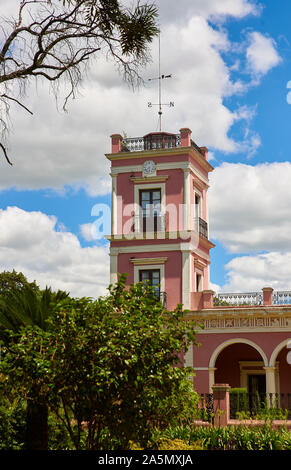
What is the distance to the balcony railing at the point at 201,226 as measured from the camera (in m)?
25.3

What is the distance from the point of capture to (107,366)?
27.8 feet

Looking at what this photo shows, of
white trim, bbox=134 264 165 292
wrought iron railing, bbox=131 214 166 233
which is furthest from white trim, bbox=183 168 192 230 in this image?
white trim, bbox=134 264 165 292

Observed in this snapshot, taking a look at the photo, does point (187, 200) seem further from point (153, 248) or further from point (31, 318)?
point (31, 318)

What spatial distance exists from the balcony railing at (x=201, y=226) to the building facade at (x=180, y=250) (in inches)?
1.6

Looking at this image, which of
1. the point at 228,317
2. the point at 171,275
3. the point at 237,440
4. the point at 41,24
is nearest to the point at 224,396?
the point at 237,440

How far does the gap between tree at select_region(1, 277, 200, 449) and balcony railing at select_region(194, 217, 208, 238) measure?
16091 mm

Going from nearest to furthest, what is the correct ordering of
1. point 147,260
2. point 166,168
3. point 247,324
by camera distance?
point 247,324 → point 147,260 → point 166,168

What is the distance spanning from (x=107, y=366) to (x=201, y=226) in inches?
693

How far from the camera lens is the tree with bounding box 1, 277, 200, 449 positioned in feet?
28.1

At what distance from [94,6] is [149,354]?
4.94 meters

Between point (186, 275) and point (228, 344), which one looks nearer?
point (228, 344)

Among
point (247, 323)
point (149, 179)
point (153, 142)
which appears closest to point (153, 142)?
point (153, 142)

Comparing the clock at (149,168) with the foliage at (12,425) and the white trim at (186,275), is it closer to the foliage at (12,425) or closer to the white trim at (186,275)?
Result: the white trim at (186,275)

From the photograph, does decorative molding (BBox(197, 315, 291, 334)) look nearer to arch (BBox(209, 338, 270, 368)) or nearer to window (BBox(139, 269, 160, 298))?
arch (BBox(209, 338, 270, 368))
